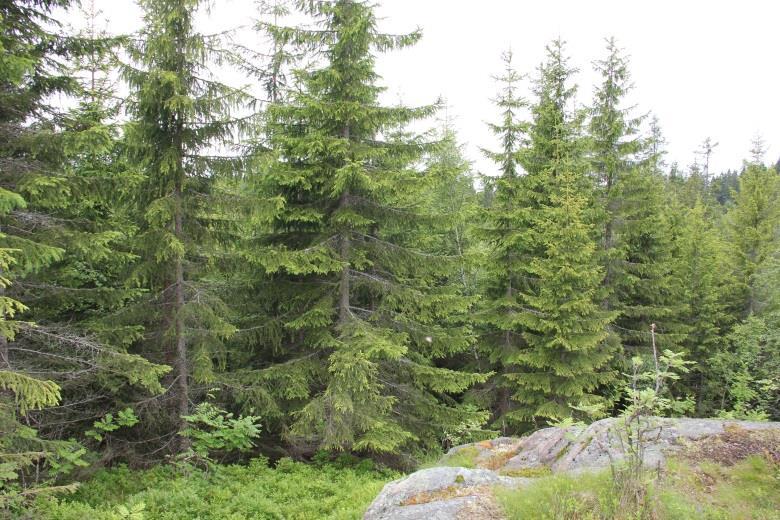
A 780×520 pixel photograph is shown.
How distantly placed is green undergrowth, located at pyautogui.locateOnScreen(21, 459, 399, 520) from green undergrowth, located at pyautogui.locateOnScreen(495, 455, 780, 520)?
2809 millimetres

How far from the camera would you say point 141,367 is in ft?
23.4

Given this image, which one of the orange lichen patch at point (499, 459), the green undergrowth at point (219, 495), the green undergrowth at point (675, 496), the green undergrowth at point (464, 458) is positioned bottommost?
the green undergrowth at point (219, 495)

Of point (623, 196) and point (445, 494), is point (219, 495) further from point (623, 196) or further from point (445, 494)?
point (623, 196)

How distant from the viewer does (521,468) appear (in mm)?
6438

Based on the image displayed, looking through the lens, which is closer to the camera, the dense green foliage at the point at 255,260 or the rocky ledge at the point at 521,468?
the rocky ledge at the point at 521,468

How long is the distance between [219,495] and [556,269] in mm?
10359

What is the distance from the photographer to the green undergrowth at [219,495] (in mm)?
6805

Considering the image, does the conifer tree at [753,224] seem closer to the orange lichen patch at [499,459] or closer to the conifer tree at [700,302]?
the conifer tree at [700,302]

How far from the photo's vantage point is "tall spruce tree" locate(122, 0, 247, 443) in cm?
839

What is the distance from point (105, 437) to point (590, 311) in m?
12.6

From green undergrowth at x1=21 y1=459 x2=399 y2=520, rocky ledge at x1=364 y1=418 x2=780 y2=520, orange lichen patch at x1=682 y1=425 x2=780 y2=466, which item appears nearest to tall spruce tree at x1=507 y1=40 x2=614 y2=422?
rocky ledge at x1=364 y1=418 x2=780 y2=520

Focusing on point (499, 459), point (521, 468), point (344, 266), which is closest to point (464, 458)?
point (499, 459)

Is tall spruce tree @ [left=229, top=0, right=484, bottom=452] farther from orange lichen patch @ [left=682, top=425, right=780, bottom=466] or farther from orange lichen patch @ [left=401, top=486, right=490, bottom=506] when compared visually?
orange lichen patch @ [left=682, top=425, right=780, bottom=466]

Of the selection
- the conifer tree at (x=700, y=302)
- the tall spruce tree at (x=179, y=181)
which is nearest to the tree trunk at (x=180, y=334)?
the tall spruce tree at (x=179, y=181)
